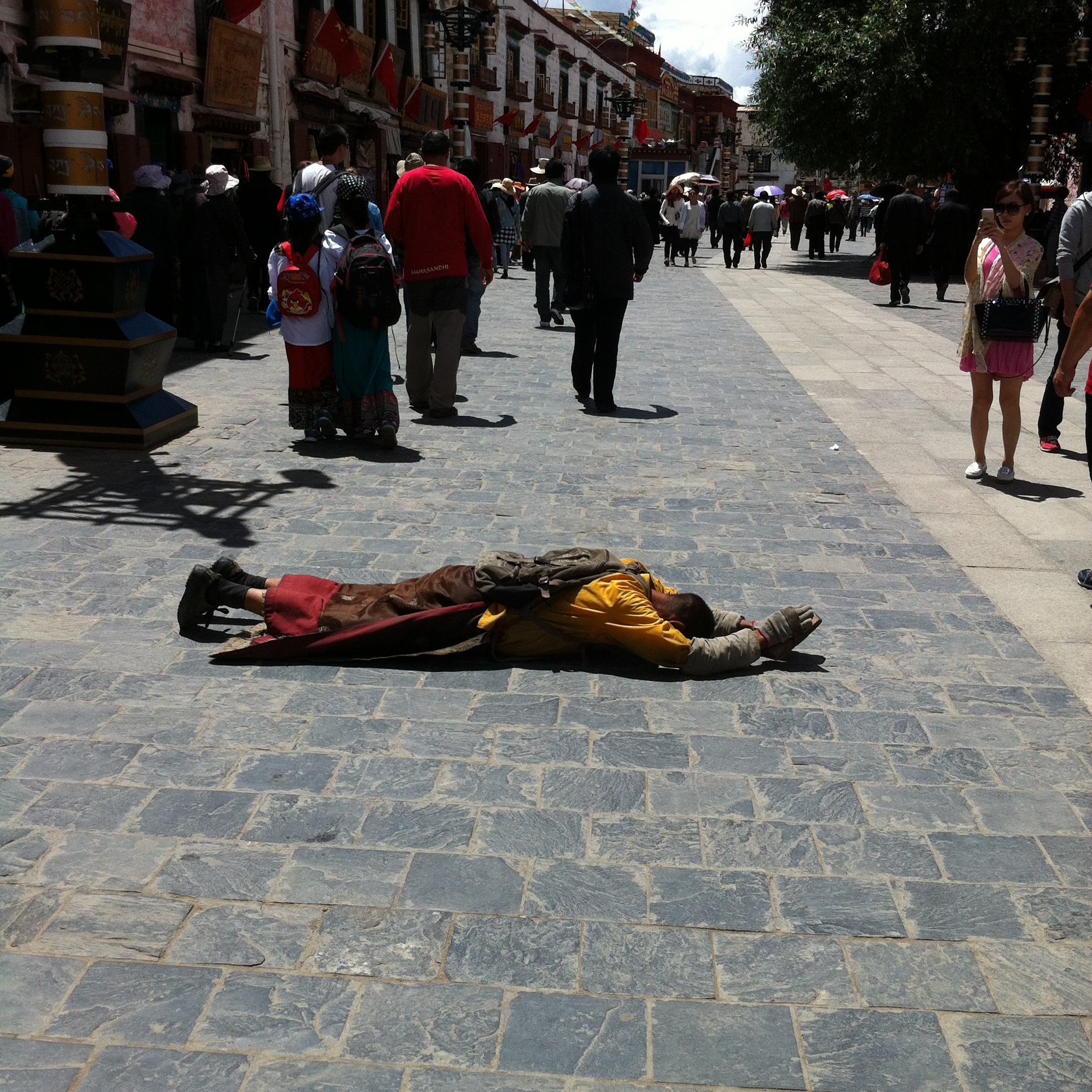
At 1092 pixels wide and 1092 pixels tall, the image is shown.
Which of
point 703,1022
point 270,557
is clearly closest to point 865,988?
point 703,1022

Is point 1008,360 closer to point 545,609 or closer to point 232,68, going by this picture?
point 545,609

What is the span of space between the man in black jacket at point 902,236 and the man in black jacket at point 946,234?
1.93 feet

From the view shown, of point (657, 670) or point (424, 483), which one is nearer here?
point (657, 670)

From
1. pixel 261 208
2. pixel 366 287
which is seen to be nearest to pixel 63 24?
pixel 366 287

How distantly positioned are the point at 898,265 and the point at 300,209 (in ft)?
43.2

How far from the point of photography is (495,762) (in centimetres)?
355

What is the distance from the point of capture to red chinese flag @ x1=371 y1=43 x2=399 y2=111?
2425 centimetres

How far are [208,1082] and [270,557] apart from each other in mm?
3336

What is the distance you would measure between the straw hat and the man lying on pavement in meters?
7.94

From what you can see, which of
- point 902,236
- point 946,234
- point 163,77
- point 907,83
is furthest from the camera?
point 907,83

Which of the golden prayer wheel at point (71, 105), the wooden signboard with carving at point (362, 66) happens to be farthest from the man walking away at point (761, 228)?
the golden prayer wheel at point (71, 105)

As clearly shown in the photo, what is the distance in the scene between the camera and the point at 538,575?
13.7 ft

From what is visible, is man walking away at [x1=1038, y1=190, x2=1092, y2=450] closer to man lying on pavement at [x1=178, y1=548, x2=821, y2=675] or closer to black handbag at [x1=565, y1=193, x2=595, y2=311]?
black handbag at [x1=565, y1=193, x2=595, y2=311]

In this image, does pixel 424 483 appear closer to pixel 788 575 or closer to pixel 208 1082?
pixel 788 575
